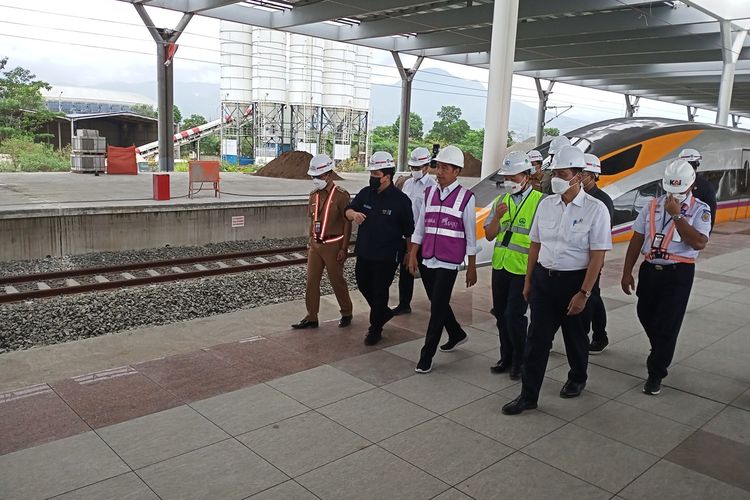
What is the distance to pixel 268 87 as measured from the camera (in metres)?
46.4

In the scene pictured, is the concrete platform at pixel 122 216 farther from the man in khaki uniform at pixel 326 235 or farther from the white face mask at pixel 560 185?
the white face mask at pixel 560 185

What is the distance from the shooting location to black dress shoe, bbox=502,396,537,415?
446 centimetres

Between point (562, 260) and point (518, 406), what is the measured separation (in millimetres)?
1102

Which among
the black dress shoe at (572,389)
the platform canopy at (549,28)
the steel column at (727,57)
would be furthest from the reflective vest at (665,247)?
the steel column at (727,57)

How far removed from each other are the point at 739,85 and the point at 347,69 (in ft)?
88.0

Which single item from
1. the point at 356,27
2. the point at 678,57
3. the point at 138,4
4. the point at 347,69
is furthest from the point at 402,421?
the point at 347,69

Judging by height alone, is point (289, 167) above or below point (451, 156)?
below

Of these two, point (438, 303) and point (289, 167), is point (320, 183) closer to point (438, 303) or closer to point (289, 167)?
point (438, 303)

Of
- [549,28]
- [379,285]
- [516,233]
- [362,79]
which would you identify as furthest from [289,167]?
[362,79]

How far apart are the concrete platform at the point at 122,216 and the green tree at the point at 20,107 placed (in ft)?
44.5

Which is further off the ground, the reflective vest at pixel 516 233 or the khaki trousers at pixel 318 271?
the reflective vest at pixel 516 233

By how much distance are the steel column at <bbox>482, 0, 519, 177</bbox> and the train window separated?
2.40 m

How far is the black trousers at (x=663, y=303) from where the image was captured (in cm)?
480

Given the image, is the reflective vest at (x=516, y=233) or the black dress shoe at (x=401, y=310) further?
the black dress shoe at (x=401, y=310)
